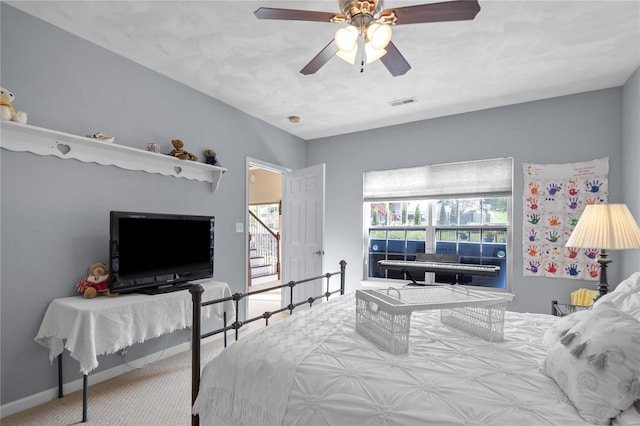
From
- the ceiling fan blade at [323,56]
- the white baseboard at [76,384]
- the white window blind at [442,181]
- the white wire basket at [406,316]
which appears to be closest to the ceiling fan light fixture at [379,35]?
the ceiling fan blade at [323,56]

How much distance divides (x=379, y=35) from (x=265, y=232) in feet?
20.6

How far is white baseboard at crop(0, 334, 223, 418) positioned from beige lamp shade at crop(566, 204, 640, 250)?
3.60m

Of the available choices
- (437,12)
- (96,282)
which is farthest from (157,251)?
(437,12)

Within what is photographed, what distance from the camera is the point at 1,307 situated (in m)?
2.12

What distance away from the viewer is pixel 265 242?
25.1ft

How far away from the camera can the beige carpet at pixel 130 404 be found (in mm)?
2109

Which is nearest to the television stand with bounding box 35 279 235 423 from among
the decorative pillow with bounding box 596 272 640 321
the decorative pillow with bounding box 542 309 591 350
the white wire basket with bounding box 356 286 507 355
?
the white wire basket with bounding box 356 286 507 355

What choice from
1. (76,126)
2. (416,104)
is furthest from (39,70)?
(416,104)

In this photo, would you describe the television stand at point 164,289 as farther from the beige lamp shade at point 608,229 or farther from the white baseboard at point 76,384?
the beige lamp shade at point 608,229

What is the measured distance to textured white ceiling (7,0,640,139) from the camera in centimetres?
220

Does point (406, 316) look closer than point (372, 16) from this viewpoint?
Yes

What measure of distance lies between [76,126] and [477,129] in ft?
13.3

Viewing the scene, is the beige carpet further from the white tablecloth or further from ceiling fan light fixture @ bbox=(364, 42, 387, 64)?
ceiling fan light fixture @ bbox=(364, 42, 387, 64)

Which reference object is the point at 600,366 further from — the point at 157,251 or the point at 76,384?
the point at 76,384
